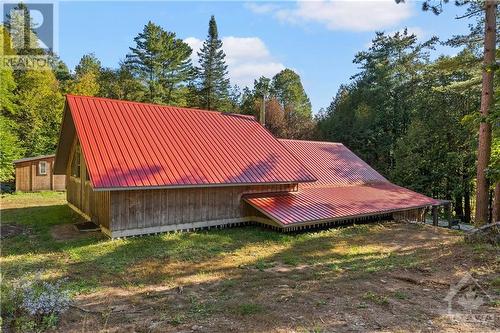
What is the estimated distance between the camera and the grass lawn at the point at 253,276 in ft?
14.0

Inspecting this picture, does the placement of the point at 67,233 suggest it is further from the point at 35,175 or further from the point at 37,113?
the point at 37,113

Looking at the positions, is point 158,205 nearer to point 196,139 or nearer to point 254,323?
point 196,139

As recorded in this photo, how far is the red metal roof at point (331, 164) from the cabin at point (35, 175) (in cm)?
1419

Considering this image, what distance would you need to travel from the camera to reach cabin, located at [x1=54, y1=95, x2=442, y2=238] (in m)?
9.66

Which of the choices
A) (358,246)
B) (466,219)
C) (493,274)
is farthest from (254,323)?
(466,219)

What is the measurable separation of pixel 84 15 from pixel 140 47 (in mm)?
25152

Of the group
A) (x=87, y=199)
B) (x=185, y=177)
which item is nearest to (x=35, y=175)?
(x=87, y=199)

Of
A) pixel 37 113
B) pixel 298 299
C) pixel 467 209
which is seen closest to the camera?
pixel 298 299

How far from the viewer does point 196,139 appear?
1234 centimetres

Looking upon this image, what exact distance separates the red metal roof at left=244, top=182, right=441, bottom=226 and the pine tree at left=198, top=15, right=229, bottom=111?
23.3 meters

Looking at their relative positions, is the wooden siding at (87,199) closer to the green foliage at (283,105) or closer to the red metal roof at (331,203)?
the red metal roof at (331,203)

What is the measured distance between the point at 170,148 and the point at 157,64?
23907 mm

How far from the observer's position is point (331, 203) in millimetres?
12609

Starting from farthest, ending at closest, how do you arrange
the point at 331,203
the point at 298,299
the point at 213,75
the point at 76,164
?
the point at 213,75
the point at 76,164
the point at 331,203
the point at 298,299
